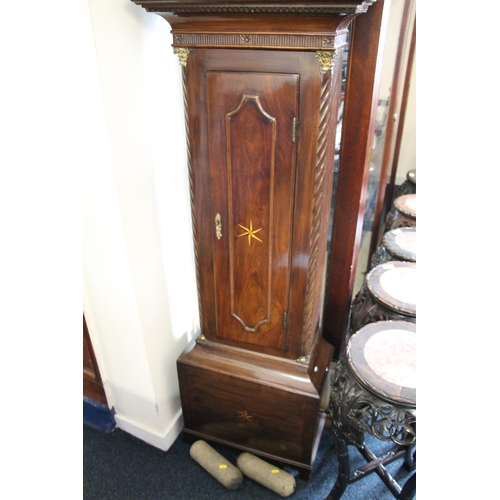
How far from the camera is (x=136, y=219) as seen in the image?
1245mm

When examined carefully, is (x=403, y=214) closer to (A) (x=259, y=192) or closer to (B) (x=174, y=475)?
(A) (x=259, y=192)

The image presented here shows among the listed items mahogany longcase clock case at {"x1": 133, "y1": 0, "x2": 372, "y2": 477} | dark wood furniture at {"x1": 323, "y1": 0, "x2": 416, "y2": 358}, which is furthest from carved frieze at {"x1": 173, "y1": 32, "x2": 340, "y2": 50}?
dark wood furniture at {"x1": 323, "y1": 0, "x2": 416, "y2": 358}

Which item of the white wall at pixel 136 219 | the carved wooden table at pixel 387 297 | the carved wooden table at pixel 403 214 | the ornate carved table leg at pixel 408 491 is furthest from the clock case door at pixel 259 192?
the carved wooden table at pixel 403 214

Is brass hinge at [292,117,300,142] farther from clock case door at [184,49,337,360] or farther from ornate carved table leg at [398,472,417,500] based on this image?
ornate carved table leg at [398,472,417,500]

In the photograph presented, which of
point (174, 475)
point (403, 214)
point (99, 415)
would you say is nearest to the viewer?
point (174, 475)

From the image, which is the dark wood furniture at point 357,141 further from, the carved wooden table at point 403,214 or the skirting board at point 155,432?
the skirting board at point 155,432

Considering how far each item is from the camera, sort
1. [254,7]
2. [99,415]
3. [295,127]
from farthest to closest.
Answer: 1. [99,415]
2. [295,127]
3. [254,7]

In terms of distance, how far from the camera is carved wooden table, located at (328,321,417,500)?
43.0 inches

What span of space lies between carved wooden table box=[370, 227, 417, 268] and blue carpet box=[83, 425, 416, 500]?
0.77 m

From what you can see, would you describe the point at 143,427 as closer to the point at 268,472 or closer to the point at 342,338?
the point at 268,472

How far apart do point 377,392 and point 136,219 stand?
854mm

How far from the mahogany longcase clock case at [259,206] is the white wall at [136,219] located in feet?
0.35

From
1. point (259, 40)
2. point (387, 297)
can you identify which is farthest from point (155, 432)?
point (259, 40)
